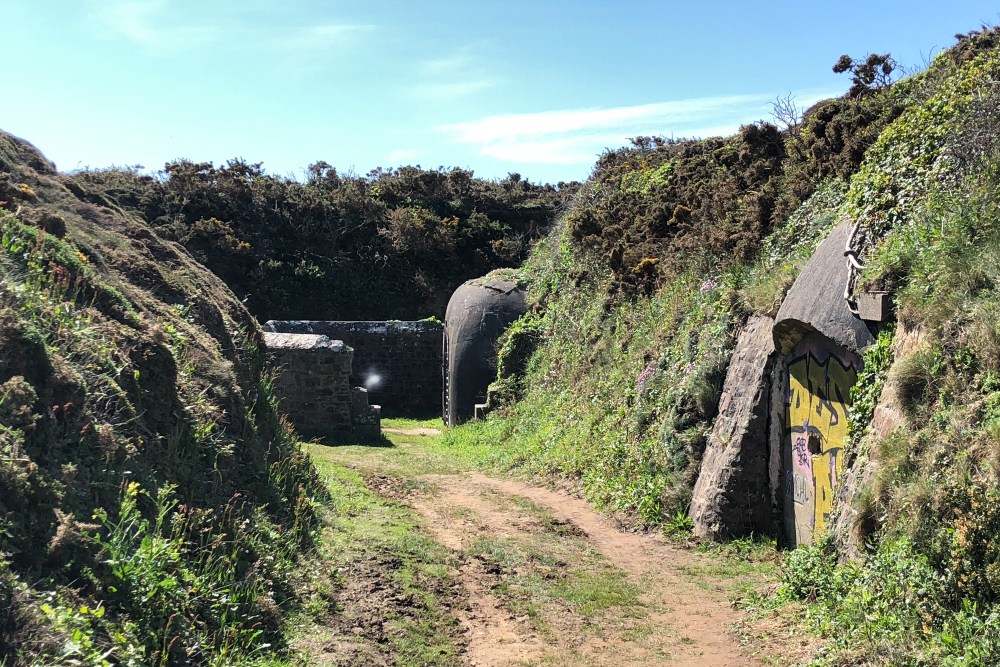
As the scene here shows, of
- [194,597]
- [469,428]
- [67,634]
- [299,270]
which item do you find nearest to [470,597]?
[194,597]

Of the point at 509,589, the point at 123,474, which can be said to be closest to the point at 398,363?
the point at 509,589

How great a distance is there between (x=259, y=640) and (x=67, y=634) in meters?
1.42

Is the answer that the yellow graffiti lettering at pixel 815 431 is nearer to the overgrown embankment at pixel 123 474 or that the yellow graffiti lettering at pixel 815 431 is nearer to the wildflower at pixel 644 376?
the wildflower at pixel 644 376

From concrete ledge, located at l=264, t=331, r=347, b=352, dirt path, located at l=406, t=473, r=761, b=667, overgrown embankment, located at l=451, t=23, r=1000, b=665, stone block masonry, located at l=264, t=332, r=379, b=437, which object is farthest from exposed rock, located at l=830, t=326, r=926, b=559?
concrete ledge, located at l=264, t=331, r=347, b=352

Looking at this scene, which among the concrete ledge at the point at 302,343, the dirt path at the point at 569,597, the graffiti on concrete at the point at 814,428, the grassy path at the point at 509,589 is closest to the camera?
the grassy path at the point at 509,589

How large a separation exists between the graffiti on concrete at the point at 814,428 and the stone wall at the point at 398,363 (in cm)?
1370

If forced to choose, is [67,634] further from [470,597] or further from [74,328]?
[470,597]

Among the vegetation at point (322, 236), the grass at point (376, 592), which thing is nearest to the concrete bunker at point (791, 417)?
the grass at point (376, 592)

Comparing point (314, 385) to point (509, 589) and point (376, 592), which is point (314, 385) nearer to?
point (509, 589)

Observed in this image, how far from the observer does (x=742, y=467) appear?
805cm

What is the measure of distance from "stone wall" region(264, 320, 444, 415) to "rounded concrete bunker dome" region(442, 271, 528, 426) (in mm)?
1708

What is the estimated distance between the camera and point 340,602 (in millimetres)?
5895

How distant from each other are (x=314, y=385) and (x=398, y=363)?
19.2 feet

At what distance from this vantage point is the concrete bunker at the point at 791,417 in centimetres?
694
